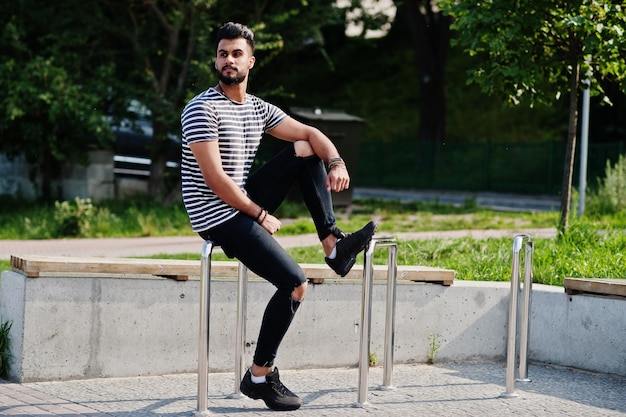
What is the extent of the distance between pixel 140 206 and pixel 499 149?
1365 cm

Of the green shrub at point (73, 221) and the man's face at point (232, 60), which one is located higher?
the man's face at point (232, 60)

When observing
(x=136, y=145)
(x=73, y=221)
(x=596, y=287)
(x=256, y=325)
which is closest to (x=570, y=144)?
(x=596, y=287)

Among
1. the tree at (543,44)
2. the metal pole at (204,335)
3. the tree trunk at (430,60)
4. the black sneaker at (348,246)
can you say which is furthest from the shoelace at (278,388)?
the tree trunk at (430,60)

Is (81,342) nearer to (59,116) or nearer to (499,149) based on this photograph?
(59,116)

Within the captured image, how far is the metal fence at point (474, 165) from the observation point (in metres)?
26.5

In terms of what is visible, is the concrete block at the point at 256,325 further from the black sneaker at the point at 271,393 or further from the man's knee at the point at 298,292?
the man's knee at the point at 298,292

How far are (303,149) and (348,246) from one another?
537 millimetres

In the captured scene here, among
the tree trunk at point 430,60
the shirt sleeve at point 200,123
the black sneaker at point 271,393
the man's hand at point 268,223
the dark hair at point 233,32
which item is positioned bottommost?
the black sneaker at point 271,393

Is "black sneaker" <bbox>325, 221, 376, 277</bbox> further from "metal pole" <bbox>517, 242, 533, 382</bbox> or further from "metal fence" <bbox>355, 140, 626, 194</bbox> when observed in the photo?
"metal fence" <bbox>355, 140, 626, 194</bbox>

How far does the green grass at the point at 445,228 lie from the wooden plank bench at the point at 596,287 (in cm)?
89

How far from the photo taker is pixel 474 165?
96.1 ft

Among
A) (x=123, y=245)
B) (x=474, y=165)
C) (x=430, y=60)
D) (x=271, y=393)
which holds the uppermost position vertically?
(x=430, y=60)

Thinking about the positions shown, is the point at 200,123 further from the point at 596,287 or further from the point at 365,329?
the point at 596,287

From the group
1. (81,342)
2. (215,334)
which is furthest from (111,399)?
(215,334)
